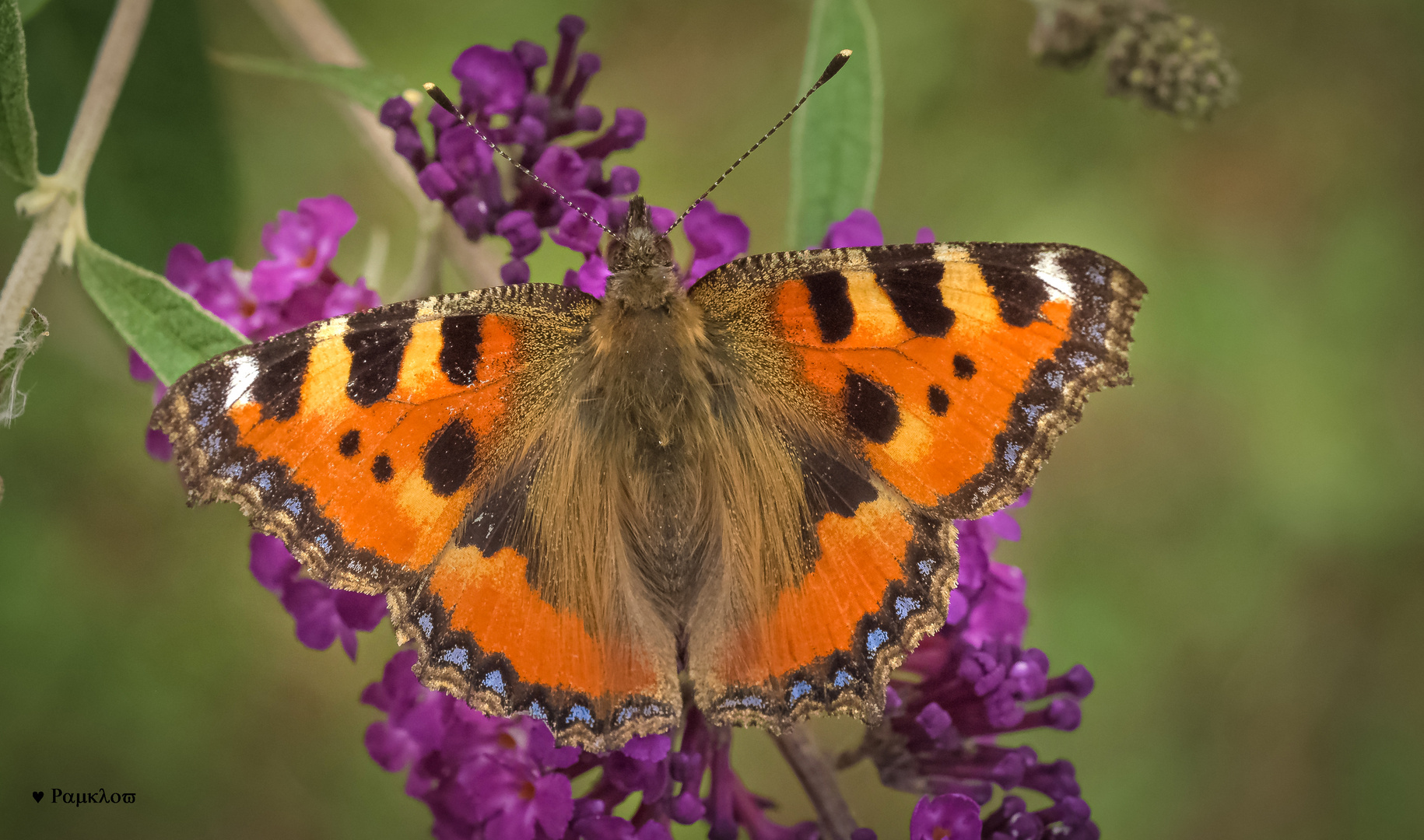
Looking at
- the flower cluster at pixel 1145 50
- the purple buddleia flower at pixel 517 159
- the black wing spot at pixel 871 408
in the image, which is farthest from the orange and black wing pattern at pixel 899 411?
the flower cluster at pixel 1145 50

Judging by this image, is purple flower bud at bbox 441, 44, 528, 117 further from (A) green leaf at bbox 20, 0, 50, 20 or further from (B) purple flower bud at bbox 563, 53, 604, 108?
(A) green leaf at bbox 20, 0, 50, 20

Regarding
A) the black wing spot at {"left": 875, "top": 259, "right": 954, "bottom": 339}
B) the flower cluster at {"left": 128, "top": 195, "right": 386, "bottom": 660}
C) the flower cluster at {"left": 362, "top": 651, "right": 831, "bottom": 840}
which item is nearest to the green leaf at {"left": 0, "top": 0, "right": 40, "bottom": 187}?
the flower cluster at {"left": 128, "top": 195, "right": 386, "bottom": 660}

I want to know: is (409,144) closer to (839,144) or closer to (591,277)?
(591,277)

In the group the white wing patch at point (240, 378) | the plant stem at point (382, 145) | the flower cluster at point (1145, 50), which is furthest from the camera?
the flower cluster at point (1145, 50)

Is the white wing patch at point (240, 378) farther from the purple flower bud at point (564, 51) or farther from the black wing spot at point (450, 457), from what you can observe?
the purple flower bud at point (564, 51)

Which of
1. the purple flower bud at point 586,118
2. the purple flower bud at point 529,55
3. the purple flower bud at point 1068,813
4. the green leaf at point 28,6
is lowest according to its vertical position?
the purple flower bud at point 1068,813

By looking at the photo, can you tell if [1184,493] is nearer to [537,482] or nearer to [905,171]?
[905,171]

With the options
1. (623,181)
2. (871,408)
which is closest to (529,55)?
(623,181)
